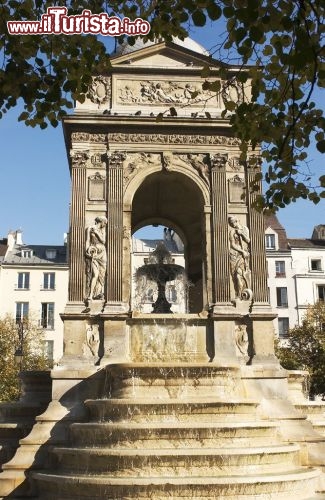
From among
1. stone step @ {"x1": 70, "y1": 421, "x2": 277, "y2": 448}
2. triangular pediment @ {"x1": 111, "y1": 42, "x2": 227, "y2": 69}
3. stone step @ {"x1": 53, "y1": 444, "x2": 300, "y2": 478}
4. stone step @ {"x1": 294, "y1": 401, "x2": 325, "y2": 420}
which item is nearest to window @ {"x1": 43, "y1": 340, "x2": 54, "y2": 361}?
triangular pediment @ {"x1": 111, "y1": 42, "x2": 227, "y2": 69}

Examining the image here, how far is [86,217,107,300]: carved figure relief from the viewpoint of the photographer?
1781cm

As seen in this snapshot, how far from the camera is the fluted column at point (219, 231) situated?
18219mm

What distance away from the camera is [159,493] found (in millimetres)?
11391

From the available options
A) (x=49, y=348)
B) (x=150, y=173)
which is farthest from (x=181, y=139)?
(x=49, y=348)

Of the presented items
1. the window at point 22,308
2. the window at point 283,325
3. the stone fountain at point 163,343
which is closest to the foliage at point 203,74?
the stone fountain at point 163,343

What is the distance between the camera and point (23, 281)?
182ft

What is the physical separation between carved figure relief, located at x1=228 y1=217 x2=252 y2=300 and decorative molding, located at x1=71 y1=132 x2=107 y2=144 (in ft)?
14.4

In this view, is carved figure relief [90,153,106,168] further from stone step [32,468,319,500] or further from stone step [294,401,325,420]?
stone step [32,468,319,500]

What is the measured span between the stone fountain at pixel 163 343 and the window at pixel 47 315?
109ft

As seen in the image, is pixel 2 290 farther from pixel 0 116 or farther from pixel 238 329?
pixel 0 116

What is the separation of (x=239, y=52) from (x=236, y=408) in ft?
27.5

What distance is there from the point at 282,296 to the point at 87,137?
3716cm

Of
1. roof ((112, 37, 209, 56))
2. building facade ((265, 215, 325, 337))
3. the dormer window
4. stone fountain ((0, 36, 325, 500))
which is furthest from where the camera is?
the dormer window

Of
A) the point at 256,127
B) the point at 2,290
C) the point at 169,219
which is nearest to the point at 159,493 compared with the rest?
the point at 256,127
